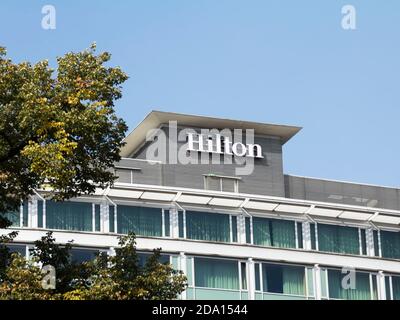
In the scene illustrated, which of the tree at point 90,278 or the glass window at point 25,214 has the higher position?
the glass window at point 25,214

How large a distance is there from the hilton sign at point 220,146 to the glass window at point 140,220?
6639 mm

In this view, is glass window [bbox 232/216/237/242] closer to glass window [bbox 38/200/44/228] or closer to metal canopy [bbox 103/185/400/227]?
metal canopy [bbox 103/185/400/227]

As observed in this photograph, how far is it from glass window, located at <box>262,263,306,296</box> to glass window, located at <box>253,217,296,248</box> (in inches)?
55.6

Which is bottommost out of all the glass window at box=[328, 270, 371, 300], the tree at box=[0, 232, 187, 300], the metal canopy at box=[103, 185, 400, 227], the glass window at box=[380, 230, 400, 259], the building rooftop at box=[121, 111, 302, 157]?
the tree at box=[0, 232, 187, 300]

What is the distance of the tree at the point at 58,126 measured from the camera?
121ft

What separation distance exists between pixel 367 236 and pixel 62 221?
2026cm

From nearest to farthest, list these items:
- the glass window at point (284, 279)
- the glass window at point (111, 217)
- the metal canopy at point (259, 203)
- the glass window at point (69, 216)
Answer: the glass window at point (69, 216) < the glass window at point (111, 217) < the metal canopy at point (259, 203) < the glass window at point (284, 279)

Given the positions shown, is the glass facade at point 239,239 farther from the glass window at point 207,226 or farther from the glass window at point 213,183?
the glass window at point 213,183

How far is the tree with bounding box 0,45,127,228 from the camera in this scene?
121 ft

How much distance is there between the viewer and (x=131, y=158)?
240 ft

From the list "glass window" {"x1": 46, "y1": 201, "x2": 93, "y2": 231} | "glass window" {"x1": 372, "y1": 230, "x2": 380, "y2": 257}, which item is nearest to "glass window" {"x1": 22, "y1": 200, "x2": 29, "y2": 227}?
"glass window" {"x1": 46, "y1": 201, "x2": 93, "y2": 231}

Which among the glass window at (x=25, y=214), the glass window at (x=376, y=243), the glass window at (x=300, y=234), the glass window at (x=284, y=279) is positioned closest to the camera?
the glass window at (x=25, y=214)

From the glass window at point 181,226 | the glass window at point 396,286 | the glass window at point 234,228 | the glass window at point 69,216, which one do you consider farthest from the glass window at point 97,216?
the glass window at point 396,286
